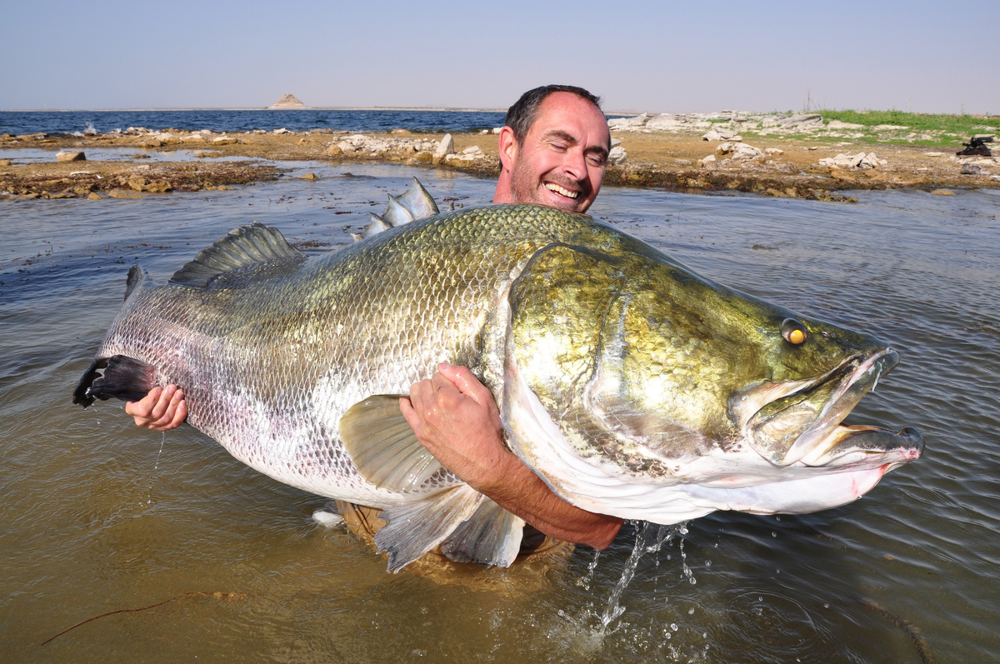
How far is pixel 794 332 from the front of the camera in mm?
1573

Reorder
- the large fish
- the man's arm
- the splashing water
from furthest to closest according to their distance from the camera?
1. the splashing water
2. the man's arm
3. the large fish

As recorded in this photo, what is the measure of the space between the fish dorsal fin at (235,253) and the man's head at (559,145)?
1452mm

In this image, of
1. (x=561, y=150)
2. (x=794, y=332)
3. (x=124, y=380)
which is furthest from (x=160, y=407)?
(x=794, y=332)

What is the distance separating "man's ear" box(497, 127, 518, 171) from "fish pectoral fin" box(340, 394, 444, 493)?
7.19 feet

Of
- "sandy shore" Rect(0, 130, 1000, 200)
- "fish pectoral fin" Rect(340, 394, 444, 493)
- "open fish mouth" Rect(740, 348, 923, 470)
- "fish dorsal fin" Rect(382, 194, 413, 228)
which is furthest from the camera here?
"sandy shore" Rect(0, 130, 1000, 200)

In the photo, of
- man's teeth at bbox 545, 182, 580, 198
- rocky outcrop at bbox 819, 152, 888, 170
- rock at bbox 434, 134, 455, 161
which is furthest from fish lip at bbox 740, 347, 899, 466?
rocky outcrop at bbox 819, 152, 888, 170

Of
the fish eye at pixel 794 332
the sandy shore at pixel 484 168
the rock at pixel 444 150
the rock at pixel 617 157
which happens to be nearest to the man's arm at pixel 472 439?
the fish eye at pixel 794 332

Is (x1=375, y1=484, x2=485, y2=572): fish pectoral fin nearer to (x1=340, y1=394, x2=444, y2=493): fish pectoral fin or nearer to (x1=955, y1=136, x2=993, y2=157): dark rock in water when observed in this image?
(x1=340, y1=394, x2=444, y2=493): fish pectoral fin

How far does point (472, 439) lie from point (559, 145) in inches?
86.7

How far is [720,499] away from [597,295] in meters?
0.68

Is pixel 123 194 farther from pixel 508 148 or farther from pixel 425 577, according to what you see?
pixel 425 577

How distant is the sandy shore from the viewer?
15742 mm

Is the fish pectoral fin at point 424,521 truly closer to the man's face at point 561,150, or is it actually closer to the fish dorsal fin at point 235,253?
the fish dorsal fin at point 235,253

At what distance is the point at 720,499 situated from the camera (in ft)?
5.39
